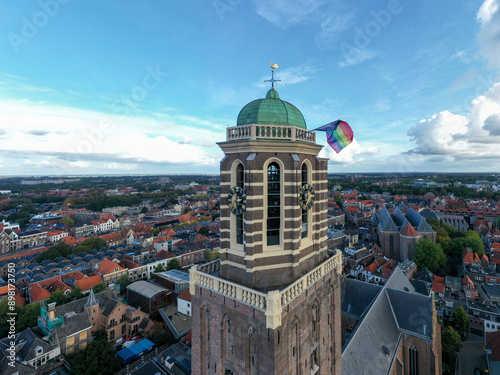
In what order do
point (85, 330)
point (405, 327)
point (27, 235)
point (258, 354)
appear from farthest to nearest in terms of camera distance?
point (27, 235) → point (85, 330) → point (405, 327) → point (258, 354)

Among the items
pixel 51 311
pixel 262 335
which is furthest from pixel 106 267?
pixel 262 335

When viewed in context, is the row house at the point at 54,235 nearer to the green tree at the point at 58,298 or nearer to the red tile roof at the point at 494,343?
the green tree at the point at 58,298

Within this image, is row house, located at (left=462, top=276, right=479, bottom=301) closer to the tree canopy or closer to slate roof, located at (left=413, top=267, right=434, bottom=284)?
slate roof, located at (left=413, top=267, right=434, bottom=284)

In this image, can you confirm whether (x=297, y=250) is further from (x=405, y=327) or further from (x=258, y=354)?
(x=405, y=327)

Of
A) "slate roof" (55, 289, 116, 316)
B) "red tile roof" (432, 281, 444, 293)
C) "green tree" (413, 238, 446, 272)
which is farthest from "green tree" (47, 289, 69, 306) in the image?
"green tree" (413, 238, 446, 272)

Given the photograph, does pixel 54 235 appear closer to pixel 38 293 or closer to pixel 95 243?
pixel 95 243

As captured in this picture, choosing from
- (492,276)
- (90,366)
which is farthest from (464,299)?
(90,366)

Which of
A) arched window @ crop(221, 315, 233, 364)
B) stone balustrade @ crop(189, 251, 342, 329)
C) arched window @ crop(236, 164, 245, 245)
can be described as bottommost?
arched window @ crop(221, 315, 233, 364)
